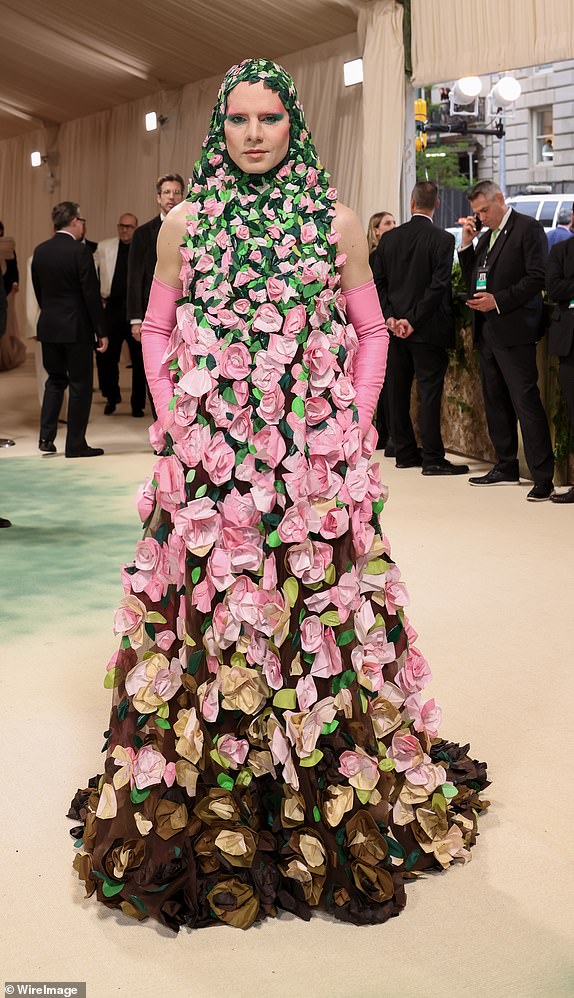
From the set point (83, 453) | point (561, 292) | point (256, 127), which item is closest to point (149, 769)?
point (256, 127)

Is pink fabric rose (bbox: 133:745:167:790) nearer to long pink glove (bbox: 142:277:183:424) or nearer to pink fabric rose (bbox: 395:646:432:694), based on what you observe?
pink fabric rose (bbox: 395:646:432:694)

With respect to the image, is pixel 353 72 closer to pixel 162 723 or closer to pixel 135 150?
pixel 135 150

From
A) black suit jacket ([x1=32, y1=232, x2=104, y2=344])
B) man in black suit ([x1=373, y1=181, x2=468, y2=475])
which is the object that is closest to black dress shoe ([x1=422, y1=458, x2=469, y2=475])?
man in black suit ([x1=373, y1=181, x2=468, y2=475])

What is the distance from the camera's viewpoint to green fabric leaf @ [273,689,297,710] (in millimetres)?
2146

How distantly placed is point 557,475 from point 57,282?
3885 millimetres

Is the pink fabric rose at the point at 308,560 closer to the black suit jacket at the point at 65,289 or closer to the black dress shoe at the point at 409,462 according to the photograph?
the black dress shoe at the point at 409,462

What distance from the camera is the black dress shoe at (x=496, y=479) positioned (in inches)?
276

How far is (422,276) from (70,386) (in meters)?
2.84

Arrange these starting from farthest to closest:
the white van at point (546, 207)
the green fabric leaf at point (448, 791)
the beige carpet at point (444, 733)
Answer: the white van at point (546, 207) → the green fabric leaf at point (448, 791) → the beige carpet at point (444, 733)

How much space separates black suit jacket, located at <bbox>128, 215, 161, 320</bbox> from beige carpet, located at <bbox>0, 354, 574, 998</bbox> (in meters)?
2.53

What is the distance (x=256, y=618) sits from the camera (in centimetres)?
213

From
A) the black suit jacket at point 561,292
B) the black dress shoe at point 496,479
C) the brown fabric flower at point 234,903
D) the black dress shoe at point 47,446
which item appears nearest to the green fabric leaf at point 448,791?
the brown fabric flower at point 234,903

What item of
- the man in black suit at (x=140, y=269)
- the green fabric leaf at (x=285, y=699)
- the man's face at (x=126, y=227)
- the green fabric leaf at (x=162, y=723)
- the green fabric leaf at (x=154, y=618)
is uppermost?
the man's face at (x=126, y=227)

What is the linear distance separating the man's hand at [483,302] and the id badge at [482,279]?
2.6 inches
